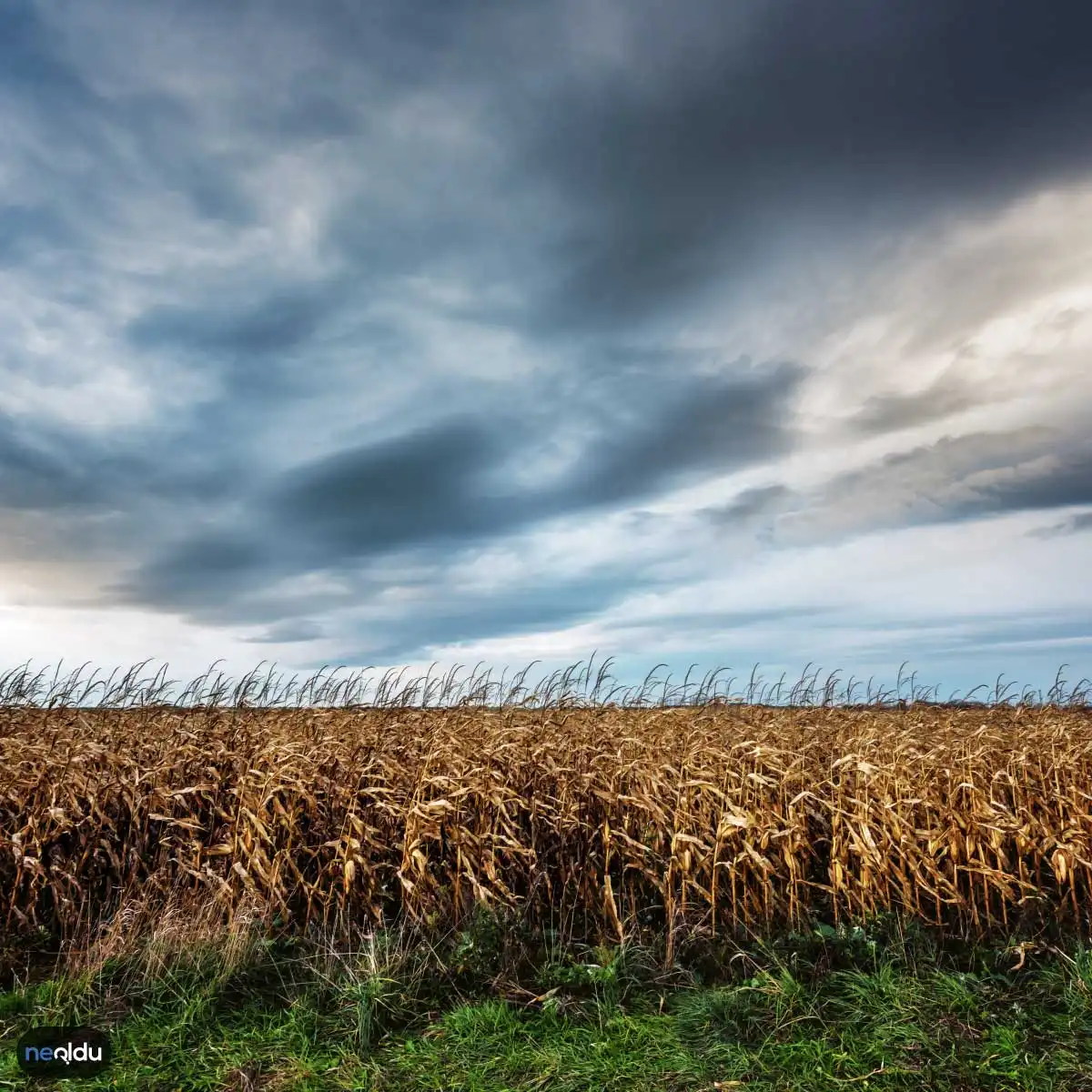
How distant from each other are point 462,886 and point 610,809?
1856 millimetres

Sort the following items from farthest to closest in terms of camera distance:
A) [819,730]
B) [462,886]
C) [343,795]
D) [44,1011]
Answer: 1. [819,730]
2. [343,795]
3. [462,886]
4. [44,1011]

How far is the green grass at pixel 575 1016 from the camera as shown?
641 cm

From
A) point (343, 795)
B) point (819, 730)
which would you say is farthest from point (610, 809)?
point (819, 730)

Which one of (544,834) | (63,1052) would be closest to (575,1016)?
(544,834)

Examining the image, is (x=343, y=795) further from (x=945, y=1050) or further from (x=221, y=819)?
(x=945, y=1050)

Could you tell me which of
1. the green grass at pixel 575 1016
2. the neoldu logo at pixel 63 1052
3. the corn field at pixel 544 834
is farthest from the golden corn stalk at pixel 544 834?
the neoldu logo at pixel 63 1052

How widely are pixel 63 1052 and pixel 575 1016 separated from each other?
13.6 ft

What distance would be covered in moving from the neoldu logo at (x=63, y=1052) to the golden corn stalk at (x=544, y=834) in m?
1.97

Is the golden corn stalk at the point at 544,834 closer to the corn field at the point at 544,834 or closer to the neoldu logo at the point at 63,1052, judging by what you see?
the corn field at the point at 544,834

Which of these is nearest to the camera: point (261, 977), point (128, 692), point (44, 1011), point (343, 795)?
point (44, 1011)

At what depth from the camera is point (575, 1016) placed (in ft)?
23.6

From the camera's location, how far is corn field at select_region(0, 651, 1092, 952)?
9.09 metres

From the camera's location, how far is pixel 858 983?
24.5ft

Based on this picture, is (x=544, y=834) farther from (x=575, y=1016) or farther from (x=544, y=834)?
(x=575, y=1016)
